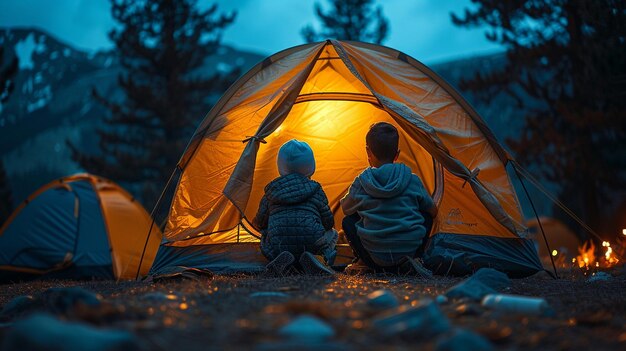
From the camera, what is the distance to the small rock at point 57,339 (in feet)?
6.29

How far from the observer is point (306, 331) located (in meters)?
2.21

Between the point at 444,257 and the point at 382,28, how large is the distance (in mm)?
21344

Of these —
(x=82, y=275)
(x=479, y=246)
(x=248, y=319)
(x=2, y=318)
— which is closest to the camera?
(x=248, y=319)

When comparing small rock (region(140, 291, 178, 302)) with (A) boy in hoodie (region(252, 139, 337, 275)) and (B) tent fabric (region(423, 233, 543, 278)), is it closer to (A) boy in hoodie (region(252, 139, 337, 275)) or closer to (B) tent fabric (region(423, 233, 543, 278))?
(A) boy in hoodie (region(252, 139, 337, 275))

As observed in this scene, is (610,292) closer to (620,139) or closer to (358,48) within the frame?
(358,48)

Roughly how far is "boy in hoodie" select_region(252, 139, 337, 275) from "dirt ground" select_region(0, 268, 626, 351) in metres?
1.27

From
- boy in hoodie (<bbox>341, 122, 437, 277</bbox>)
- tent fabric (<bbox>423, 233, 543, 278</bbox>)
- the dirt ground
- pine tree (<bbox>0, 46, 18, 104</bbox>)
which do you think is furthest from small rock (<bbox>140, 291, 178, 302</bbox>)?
pine tree (<bbox>0, 46, 18, 104</bbox>)

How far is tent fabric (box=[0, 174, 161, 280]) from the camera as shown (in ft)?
26.7

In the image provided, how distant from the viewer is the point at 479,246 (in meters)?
5.93

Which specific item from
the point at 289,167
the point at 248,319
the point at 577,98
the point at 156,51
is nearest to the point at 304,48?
the point at 289,167

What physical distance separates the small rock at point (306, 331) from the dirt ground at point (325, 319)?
0.11 ft

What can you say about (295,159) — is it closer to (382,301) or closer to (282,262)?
(282,262)

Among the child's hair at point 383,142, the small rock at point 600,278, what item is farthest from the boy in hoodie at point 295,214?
the small rock at point 600,278

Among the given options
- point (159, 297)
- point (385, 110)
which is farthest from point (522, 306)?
point (385, 110)
